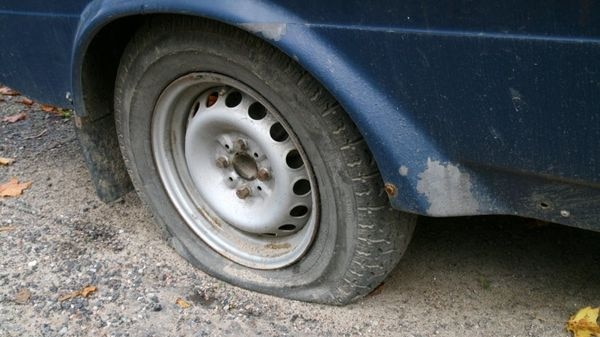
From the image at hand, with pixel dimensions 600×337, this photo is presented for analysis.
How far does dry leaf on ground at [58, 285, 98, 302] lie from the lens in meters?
2.77

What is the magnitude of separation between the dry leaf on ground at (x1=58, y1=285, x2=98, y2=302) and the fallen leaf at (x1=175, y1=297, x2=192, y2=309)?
0.35 metres

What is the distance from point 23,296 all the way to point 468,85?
6.29 ft

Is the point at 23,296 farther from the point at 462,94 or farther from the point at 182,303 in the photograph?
the point at 462,94

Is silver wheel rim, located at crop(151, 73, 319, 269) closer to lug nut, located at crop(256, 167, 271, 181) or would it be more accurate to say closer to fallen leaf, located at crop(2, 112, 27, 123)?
lug nut, located at crop(256, 167, 271, 181)

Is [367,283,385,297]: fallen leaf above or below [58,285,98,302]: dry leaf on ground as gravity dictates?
below

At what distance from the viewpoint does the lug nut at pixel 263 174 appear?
2.56m

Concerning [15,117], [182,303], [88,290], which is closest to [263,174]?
[182,303]

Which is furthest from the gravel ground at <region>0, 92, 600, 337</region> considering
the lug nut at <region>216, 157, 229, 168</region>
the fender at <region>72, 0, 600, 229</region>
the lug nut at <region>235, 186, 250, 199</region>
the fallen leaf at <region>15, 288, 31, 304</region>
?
the fender at <region>72, 0, 600, 229</region>

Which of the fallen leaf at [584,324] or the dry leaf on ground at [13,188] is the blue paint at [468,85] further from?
the dry leaf on ground at [13,188]

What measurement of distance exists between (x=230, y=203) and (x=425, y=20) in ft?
4.15

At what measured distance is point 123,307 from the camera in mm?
2711

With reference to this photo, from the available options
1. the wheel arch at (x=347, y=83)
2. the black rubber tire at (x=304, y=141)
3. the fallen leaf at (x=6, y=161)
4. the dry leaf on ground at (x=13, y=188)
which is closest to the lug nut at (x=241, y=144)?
the black rubber tire at (x=304, y=141)

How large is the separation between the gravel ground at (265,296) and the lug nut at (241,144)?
582mm

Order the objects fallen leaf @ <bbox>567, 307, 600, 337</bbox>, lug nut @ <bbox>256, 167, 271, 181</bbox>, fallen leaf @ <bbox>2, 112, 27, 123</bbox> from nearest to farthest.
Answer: fallen leaf @ <bbox>567, 307, 600, 337</bbox> → lug nut @ <bbox>256, 167, 271, 181</bbox> → fallen leaf @ <bbox>2, 112, 27, 123</bbox>
